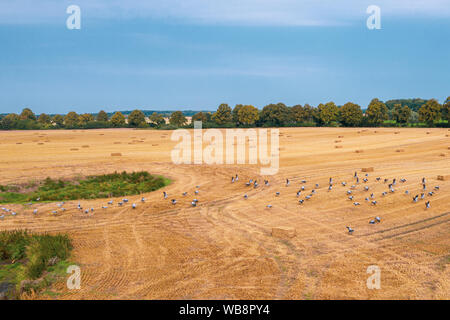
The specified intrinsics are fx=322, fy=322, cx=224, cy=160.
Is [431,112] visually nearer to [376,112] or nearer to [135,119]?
[376,112]

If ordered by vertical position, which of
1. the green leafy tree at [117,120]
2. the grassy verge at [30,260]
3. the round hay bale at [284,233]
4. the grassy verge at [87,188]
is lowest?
the grassy verge at [30,260]

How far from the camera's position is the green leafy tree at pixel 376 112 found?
102125 mm

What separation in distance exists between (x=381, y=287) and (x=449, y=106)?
10123cm

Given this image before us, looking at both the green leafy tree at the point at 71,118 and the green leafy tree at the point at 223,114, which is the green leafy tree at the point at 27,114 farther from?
the green leafy tree at the point at 223,114

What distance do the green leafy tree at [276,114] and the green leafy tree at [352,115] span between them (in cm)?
1941

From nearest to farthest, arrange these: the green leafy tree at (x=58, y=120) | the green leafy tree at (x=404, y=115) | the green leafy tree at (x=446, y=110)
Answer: the green leafy tree at (x=446, y=110), the green leafy tree at (x=404, y=115), the green leafy tree at (x=58, y=120)

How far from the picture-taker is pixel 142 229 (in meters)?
17.6

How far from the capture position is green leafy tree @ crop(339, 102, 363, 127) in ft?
344

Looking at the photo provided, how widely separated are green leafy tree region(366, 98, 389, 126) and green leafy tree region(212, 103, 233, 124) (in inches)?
1845

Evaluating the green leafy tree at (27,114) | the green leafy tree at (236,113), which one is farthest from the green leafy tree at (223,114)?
the green leafy tree at (27,114)

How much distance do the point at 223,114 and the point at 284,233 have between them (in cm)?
10371

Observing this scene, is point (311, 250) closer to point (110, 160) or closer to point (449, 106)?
point (110, 160)

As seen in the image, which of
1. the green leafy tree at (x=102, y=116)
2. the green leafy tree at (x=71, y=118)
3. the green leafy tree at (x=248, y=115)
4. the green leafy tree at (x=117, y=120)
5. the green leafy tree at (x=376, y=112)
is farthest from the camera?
the green leafy tree at (x=102, y=116)
